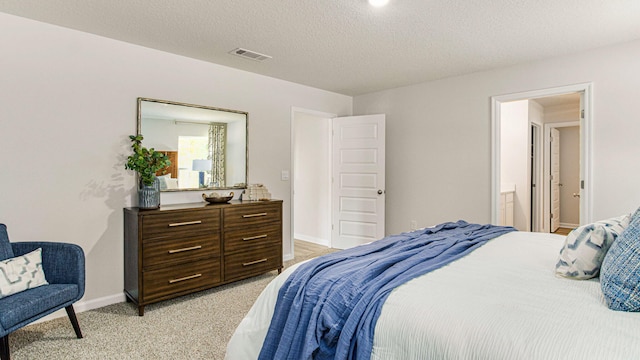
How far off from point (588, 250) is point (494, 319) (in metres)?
0.74

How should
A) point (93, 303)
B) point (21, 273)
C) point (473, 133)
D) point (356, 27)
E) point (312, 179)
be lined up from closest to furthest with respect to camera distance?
point (21, 273) → point (356, 27) → point (93, 303) → point (473, 133) → point (312, 179)

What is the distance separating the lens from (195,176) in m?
3.70

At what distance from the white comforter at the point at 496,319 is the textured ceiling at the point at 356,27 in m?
1.94

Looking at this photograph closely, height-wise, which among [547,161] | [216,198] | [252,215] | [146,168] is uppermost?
[547,161]

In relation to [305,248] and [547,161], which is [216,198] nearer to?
[305,248]

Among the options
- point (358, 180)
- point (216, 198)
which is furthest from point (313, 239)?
point (216, 198)

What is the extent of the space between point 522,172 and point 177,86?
510cm

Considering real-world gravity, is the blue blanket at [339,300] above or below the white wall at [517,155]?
below

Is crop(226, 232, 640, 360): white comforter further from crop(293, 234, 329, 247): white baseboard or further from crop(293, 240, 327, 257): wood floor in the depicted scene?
crop(293, 234, 329, 247): white baseboard

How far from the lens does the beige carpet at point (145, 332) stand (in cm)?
230

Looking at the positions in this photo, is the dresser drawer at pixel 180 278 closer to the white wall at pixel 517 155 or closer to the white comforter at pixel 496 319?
the white comforter at pixel 496 319

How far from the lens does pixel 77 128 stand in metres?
2.94

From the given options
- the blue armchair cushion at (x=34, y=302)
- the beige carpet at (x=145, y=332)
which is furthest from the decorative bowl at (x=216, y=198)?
the blue armchair cushion at (x=34, y=302)

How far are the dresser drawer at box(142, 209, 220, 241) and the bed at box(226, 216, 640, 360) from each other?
161cm
